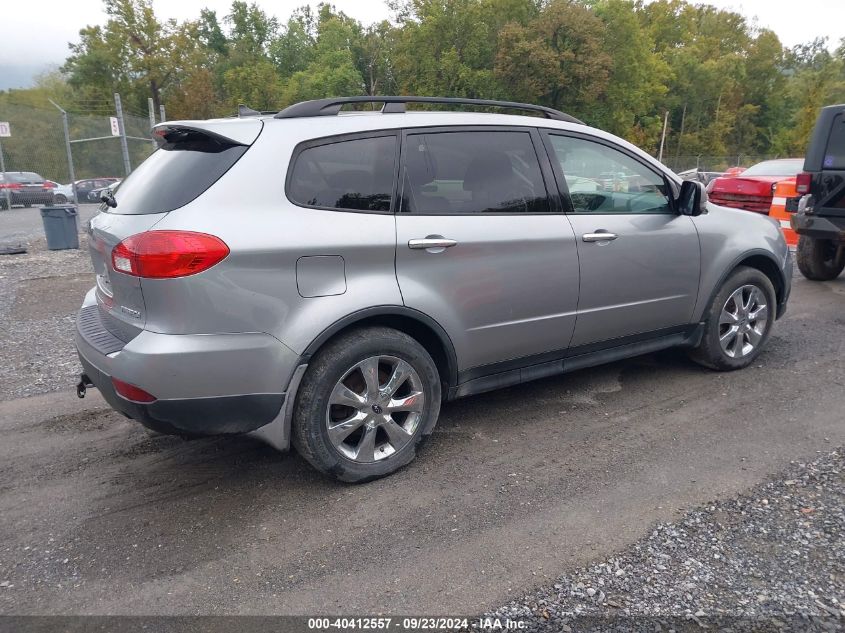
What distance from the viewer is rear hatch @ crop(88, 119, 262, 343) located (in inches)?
114

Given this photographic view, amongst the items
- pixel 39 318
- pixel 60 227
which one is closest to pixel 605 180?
pixel 39 318

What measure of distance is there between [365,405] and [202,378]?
806mm

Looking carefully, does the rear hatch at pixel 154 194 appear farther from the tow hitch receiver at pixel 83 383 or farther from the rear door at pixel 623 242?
the rear door at pixel 623 242

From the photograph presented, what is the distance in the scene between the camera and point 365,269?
3.13 metres

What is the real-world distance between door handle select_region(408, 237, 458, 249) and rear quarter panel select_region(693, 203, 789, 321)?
2075 millimetres

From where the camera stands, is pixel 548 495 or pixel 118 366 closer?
pixel 118 366

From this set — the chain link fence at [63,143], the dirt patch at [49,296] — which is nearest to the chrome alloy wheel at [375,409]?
the dirt patch at [49,296]

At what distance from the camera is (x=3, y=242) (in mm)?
12750

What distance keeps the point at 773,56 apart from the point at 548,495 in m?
79.7

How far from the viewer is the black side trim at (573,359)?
374 cm

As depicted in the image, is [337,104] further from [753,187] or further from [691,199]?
[753,187]

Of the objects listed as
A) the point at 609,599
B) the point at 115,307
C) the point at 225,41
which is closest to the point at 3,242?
the point at 115,307

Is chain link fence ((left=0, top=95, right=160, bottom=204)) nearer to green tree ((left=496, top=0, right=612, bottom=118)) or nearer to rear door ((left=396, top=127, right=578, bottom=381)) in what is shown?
rear door ((left=396, top=127, right=578, bottom=381))

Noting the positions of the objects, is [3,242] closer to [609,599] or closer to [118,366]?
[118,366]
